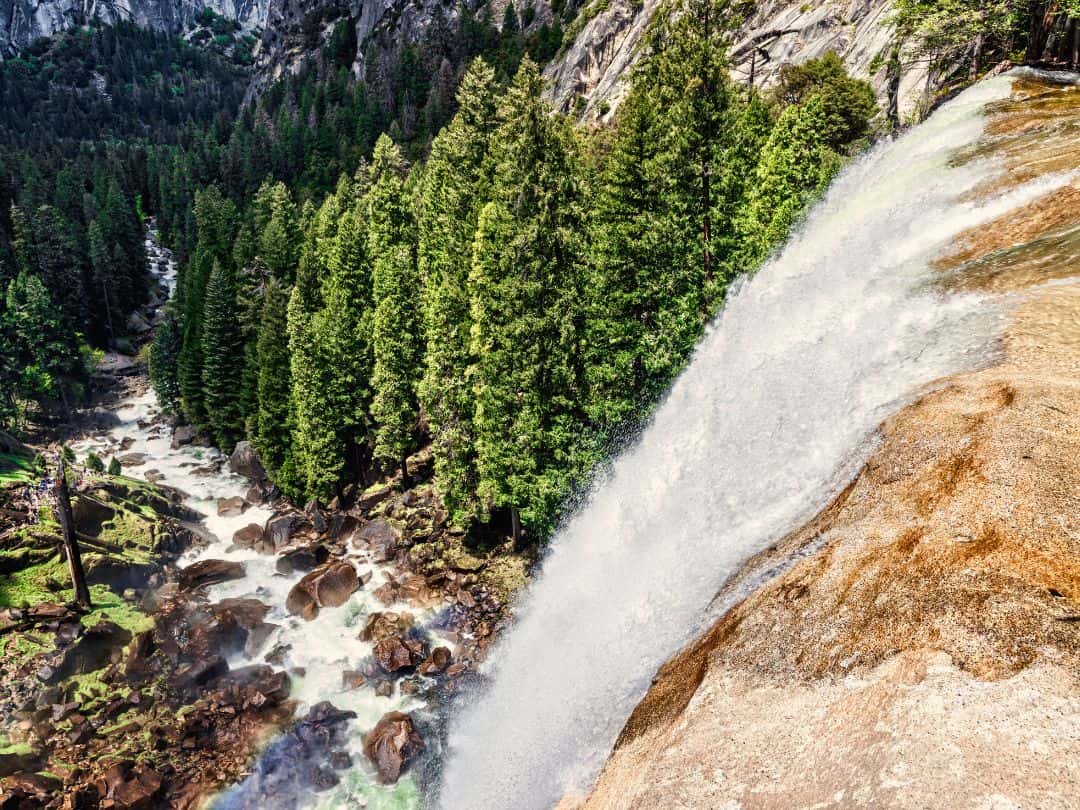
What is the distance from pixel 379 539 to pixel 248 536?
35.2ft

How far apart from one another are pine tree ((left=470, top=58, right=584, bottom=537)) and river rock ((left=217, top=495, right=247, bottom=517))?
2663 centimetres

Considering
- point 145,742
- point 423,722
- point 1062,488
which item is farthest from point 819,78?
point 145,742

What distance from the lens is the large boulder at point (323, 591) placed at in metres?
33.1

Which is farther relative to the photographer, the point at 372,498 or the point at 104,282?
the point at 104,282

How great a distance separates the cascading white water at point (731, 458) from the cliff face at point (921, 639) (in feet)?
4.24

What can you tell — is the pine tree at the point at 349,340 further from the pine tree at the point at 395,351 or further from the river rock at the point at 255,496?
the river rock at the point at 255,496

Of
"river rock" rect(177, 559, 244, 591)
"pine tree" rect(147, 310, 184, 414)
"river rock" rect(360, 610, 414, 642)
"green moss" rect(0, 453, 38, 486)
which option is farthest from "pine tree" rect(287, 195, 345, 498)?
"pine tree" rect(147, 310, 184, 414)

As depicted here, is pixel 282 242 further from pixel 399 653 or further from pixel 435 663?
pixel 435 663

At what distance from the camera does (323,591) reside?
1316 inches

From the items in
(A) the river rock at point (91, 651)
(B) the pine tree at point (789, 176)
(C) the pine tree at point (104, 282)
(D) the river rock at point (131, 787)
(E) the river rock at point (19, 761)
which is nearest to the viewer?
(D) the river rock at point (131, 787)

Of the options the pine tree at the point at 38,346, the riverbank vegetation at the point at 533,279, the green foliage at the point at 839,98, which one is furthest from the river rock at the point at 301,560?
the pine tree at the point at 38,346

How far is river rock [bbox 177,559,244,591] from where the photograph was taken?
36031mm

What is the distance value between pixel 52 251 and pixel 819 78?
309 feet

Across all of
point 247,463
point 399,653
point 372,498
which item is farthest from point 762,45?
point 399,653
